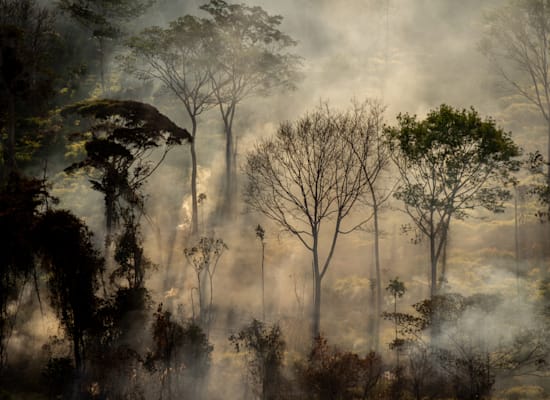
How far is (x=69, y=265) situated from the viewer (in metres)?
18.6

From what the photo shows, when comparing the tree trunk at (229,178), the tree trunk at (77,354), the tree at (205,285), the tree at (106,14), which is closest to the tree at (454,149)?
the tree at (205,285)

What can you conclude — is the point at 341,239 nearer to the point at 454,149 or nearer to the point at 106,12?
the point at 454,149

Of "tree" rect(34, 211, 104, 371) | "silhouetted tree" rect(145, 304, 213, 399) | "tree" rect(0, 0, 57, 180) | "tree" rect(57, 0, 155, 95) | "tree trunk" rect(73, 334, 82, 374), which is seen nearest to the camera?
"tree" rect(34, 211, 104, 371)

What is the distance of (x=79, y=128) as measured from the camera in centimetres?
5209

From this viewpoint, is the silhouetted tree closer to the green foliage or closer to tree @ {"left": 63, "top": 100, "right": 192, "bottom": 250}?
tree @ {"left": 63, "top": 100, "right": 192, "bottom": 250}

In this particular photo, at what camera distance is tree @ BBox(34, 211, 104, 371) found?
17828 millimetres

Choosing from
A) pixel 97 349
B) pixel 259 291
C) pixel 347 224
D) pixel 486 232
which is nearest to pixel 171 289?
pixel 259 291

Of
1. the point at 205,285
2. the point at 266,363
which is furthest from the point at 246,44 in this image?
the point at 266,363

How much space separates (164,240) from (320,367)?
886 inches

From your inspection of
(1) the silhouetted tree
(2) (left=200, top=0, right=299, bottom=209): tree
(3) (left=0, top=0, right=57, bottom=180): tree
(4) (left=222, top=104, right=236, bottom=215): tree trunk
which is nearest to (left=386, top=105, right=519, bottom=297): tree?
(1) the silhouetted tree

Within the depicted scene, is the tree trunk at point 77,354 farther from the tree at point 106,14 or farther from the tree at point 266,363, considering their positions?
the tree at point 106,14

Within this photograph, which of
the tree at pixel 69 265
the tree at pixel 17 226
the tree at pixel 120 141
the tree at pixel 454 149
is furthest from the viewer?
the tree at pixel 120 141

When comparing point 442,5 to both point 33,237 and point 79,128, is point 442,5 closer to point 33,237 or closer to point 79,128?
point 79,128

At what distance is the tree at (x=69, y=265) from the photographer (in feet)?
58.5
